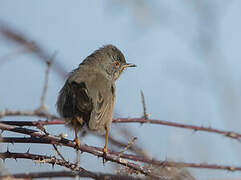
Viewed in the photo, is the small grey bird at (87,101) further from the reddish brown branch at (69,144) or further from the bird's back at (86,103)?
the reddish brown branch at (69,144)

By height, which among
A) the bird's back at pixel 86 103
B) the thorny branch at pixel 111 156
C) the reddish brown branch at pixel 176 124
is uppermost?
the bird's back at pixel 86 103

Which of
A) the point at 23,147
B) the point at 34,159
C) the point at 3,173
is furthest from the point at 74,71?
the point at 3,173

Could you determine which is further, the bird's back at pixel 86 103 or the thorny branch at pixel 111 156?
the bird's back at pixel 86 103

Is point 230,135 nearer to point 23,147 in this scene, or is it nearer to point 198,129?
point 198,129

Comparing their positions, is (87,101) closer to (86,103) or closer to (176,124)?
(86,103)

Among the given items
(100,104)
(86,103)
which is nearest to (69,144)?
(86,103)

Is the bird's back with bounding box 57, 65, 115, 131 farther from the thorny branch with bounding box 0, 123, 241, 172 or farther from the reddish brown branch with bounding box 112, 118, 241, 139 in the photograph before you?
the thorny branch with bounding box 0, 123, 241, 172

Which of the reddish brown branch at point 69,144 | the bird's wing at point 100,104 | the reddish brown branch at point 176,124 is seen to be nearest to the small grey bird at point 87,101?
the bird's wing at point 100,104

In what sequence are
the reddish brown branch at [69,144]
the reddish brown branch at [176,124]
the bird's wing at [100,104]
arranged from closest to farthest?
the reddish brown branch at [69,144] → the reddish brown branch at [176,124] → the bird's wing at [100,104]

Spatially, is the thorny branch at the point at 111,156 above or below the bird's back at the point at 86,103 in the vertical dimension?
below

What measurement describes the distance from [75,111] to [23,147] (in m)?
0.99

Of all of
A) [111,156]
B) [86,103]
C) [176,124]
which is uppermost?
[86,103]

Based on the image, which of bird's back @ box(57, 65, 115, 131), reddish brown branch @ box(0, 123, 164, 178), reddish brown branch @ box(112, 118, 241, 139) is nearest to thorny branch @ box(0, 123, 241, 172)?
reddish brown branch @ box(0, 123, 164, 178)

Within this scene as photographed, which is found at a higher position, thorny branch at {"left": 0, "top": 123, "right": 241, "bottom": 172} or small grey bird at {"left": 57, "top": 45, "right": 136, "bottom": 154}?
small grey bird at {"left": 57, "top": 45, "right": 136, "bottom": 154}
